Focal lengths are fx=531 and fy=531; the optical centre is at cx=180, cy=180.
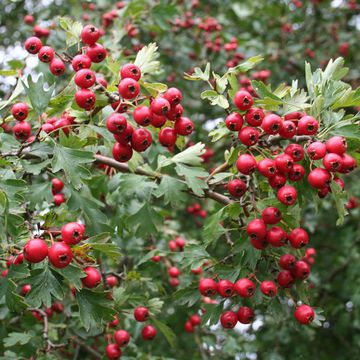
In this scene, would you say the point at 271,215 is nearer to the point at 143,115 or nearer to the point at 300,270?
the point at 300,270

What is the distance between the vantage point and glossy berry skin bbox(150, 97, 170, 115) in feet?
6.68

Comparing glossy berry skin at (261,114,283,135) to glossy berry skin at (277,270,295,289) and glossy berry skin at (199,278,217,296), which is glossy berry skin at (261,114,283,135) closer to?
glossy berry skin at (277,270,295,289)

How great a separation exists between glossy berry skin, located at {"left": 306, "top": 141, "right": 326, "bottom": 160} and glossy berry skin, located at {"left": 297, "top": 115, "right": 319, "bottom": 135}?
5 cm

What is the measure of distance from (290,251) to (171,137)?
76 centimetres

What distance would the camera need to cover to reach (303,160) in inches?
84.9

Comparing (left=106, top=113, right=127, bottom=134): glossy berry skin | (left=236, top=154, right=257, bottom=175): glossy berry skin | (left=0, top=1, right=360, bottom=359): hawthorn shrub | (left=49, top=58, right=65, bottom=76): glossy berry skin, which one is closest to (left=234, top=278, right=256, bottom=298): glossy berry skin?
(left=0, top=1, right=360, bottom=359): hawthorn shrub

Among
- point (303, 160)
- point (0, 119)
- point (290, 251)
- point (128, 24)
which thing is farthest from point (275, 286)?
point (128, 24)

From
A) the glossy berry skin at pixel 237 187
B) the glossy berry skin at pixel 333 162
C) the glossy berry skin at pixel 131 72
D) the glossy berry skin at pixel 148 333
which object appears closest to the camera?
the glossy berry skin at pixel 333 162

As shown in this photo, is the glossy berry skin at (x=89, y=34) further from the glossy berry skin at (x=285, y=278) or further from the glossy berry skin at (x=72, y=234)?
the glossy berry skin at (x=285, y=278)

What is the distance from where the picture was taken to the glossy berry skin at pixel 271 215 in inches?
82.8

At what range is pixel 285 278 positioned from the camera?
226 centimetres

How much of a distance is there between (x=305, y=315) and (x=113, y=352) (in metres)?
0.98

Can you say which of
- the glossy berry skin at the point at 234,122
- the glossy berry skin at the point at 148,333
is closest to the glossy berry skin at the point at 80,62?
the glossy berry skin at the point at 234,122

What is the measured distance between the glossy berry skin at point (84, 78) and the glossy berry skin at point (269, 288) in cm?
108
